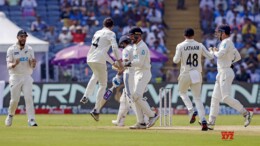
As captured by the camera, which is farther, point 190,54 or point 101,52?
point 101,52

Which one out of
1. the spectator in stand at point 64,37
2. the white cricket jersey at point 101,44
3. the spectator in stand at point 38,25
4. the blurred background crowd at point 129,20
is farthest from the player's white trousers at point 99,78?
the spectator in stand at point 38,25

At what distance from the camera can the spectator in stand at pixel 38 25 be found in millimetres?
46000

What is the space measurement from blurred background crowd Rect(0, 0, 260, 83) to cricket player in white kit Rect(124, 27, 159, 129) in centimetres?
1827

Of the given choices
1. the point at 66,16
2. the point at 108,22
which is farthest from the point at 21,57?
the point at 66,16

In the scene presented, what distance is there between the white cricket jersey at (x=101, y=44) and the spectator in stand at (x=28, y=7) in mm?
19109

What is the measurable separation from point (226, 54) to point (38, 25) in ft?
70.9

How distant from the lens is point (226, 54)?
83.0 ft

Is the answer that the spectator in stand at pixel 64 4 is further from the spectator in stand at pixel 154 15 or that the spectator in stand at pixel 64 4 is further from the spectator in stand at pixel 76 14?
the spectator in stand at pixel 154 15

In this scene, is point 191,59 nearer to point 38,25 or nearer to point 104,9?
point 38,25

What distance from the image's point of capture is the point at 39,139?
71.9ft

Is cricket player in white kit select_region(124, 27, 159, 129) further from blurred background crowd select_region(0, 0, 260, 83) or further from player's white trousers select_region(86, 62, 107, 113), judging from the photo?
blurred background crowd select_region(0, 0, 260, 83)

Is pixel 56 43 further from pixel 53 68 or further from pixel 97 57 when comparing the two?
pixel 97 57

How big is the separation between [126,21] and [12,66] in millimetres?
20186

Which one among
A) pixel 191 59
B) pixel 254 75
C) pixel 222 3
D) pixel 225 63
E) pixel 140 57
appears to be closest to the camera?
pixel 140 57
